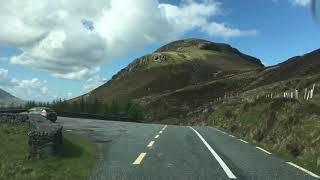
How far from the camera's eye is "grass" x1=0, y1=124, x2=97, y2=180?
39.0 feet

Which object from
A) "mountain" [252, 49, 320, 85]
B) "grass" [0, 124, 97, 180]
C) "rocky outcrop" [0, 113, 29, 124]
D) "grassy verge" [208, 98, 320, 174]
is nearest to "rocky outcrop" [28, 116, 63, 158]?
"grass" [0, 124, 97, 180]

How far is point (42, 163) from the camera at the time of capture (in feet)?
43.5

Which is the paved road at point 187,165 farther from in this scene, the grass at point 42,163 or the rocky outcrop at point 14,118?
the rocky outcrop at point 14,118

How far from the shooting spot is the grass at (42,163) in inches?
468

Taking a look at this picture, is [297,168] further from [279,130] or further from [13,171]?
[279,130]

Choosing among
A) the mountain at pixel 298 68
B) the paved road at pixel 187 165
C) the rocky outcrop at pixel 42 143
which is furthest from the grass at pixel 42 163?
the mountain at pixel 298 68

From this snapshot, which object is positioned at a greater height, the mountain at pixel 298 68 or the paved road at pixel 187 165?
the mountain at pixel 298 68

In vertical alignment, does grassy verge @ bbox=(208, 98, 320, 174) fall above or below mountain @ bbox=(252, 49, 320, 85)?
below

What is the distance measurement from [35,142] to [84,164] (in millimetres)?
1474

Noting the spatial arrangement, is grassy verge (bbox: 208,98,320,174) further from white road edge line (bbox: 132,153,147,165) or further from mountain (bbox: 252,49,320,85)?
mountain (bbox: 252,49,320,85)

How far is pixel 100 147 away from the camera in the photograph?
64.1ft

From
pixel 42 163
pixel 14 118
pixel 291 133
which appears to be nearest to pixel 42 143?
pixel 42 163

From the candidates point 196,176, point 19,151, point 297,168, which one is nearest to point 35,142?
point 19,151

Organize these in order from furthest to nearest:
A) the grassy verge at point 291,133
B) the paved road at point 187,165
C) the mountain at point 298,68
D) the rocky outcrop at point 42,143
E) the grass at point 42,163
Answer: the mountain at point 298,68, the grassy verge at point 291,133, the rocky outcrop at point 42,143, the paved road at point 187,165, the grass at point 42,163
